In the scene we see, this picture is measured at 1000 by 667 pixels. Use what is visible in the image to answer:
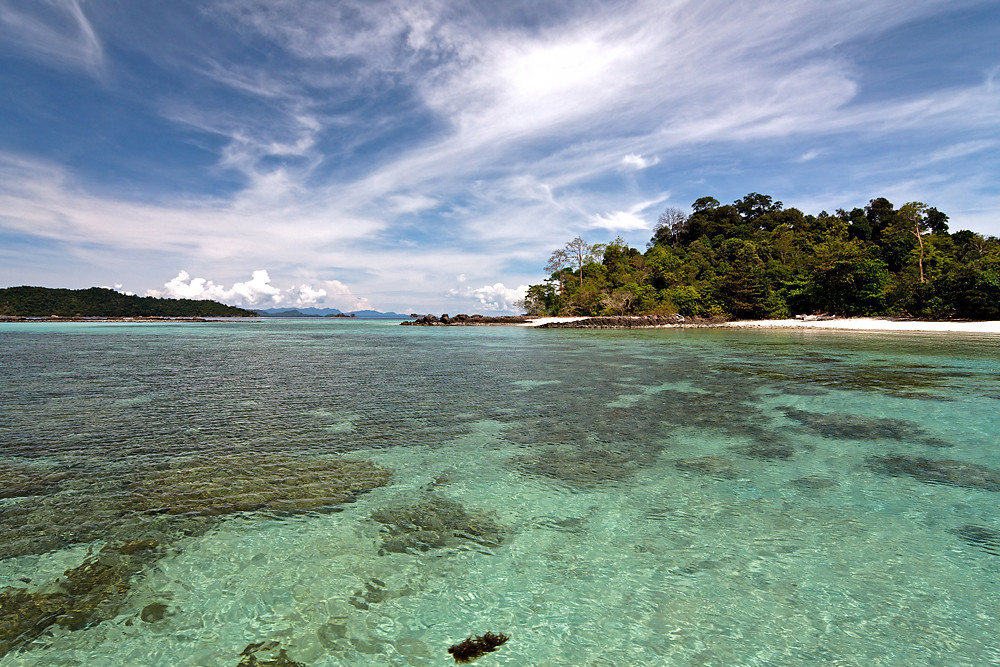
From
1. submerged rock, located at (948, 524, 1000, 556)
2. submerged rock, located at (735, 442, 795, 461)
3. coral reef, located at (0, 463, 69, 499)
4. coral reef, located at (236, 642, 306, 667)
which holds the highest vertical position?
coral reef, located at (0, 463, 69, 499)

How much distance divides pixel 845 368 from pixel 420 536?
20.4 meters

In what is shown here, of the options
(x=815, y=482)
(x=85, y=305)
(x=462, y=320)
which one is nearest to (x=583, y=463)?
(x=815, y=482)

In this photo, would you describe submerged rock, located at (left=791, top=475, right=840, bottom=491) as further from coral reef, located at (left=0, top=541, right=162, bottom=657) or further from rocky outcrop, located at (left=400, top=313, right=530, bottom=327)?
rocky outcrop, located at (left=400, top=313, right=530, bottom=327)

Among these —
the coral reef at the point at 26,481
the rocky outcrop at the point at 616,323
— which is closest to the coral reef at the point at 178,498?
the coral reef at the point at 26,481

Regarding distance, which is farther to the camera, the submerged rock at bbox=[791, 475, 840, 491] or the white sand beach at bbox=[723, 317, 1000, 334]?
the white sand beach at bbox=[723, 317, 1000, 334]

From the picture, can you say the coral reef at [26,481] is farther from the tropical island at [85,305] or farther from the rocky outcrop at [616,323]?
the tropical island at [85,305]

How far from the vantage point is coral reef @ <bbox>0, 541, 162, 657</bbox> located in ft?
11.6

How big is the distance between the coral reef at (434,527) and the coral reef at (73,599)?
7.61 feet

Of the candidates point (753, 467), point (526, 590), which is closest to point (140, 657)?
point (526, 590)

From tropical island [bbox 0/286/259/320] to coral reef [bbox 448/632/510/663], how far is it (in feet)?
488

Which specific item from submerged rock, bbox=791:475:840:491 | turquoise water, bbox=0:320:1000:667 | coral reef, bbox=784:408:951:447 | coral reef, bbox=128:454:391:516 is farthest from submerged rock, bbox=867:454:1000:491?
coral reef, bbox=128:454:391:516

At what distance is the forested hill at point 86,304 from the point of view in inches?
4476

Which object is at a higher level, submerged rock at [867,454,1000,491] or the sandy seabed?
the sandy seabed

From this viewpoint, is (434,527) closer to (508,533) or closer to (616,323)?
→ (508,533)
